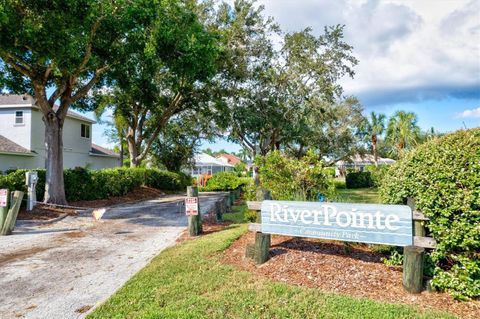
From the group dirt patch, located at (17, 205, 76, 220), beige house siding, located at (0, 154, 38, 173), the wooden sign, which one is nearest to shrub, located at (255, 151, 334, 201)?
the wooden sign

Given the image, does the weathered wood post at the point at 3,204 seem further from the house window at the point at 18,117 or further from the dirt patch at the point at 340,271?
the house window at the point at 18,117

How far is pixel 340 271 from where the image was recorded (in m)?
4.57

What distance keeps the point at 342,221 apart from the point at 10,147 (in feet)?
73.1

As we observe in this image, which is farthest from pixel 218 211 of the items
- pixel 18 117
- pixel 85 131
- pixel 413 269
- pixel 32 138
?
pixel 85 131

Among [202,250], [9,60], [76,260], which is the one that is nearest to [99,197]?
[9,60]

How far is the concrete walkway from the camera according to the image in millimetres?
4258

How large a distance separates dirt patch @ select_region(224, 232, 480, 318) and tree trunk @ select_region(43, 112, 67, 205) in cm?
1001

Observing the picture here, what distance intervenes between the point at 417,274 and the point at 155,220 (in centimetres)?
861

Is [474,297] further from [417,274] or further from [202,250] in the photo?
[202,250]

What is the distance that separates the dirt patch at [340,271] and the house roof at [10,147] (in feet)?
64.4

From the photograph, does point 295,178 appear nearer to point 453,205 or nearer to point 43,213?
point 453,205

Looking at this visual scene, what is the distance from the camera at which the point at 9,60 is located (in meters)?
11.2

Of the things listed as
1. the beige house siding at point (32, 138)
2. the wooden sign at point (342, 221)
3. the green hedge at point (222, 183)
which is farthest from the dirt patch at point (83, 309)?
the green hedge at point (222, 183)

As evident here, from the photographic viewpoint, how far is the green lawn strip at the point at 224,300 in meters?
3.66
